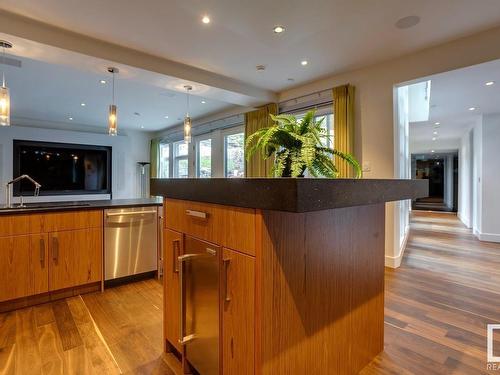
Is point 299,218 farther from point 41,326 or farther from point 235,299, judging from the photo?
point 41,326

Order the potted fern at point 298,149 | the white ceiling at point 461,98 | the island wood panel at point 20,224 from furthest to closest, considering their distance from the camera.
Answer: the white ceiling at point 461,98 → the island wood panel at point 20,224 → the potted fern at point 298,149

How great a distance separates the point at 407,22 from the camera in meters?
2.71

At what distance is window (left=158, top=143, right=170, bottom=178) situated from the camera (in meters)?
8.70

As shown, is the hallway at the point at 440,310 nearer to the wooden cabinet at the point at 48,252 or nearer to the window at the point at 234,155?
the wooden cabinet at the point at 48,252

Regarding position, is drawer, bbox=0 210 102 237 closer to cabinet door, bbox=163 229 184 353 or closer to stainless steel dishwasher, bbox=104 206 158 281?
stainless steel dishwasher, bbox=104 206 158 281

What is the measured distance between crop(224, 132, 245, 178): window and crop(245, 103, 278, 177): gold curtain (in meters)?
0.65

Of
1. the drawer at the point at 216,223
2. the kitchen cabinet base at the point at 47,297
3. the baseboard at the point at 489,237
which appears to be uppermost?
the drawer at the point at 216,223

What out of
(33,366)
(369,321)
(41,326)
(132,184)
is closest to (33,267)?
(41,326)

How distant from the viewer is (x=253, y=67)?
12.6 feet

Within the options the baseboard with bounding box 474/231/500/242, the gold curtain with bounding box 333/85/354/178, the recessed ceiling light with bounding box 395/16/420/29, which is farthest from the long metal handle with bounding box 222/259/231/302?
the baseboard with bounding box 474/231/500/242

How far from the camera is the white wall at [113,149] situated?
6.43 metres

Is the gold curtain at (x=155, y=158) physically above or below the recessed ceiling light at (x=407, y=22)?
below

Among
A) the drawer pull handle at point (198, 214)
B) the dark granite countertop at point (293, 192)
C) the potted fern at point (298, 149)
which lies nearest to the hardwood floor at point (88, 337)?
the drawer pull handle at point (198, 214)

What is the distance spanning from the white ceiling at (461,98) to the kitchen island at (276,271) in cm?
266
